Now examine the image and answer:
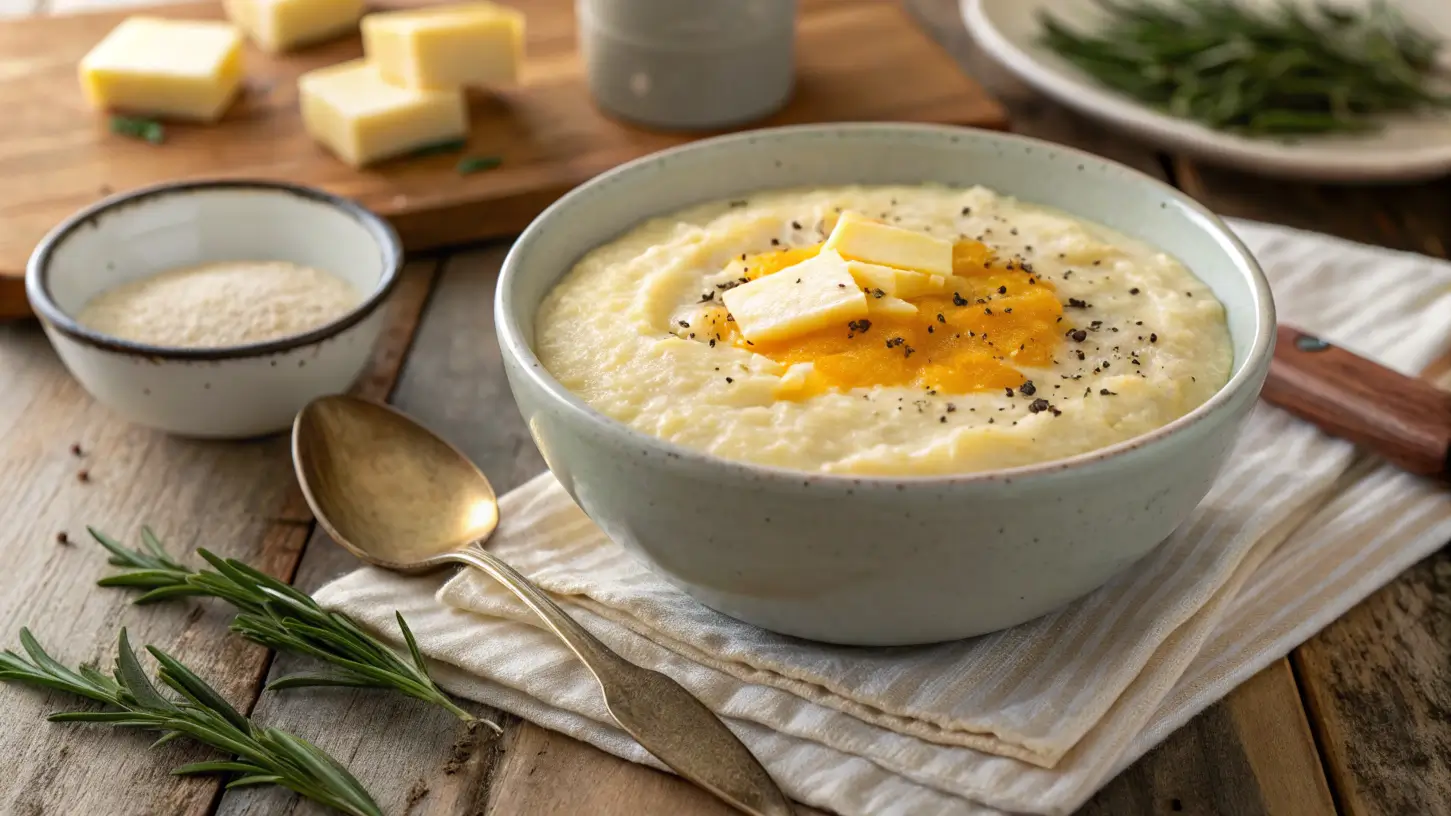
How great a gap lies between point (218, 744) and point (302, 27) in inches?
108

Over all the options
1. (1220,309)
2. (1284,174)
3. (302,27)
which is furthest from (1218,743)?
(302,27)

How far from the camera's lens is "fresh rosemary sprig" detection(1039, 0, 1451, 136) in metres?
3.65

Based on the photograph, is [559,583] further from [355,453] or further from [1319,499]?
[1319,499]

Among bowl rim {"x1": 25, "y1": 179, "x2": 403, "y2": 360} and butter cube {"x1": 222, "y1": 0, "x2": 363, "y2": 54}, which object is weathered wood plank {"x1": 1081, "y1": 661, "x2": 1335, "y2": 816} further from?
butter cube {"x1": 222, "y1": 0, "x2": 363, "y2": 54}

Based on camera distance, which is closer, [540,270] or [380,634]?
[380,634]

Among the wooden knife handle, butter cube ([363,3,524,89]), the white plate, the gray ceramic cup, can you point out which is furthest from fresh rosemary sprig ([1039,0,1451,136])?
butter cube ([363,3,524,89])

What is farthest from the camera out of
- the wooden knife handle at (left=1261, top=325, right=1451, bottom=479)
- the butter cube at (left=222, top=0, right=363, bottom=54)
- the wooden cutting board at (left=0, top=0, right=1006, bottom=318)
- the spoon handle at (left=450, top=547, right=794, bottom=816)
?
the butter cube at (left=222, top=0, right=363, bottom=54)

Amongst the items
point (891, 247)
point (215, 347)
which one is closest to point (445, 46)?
point (215, 347)

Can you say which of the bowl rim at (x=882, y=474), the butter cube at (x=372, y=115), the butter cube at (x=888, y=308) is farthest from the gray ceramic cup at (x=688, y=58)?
the butter cube at (x=888, y=308)

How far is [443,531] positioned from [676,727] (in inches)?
25.0

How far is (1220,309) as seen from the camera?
88.7 inches

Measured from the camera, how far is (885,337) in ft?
6.91

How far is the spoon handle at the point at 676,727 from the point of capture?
183 cm

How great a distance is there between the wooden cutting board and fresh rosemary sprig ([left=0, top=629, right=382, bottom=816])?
1.27 m
